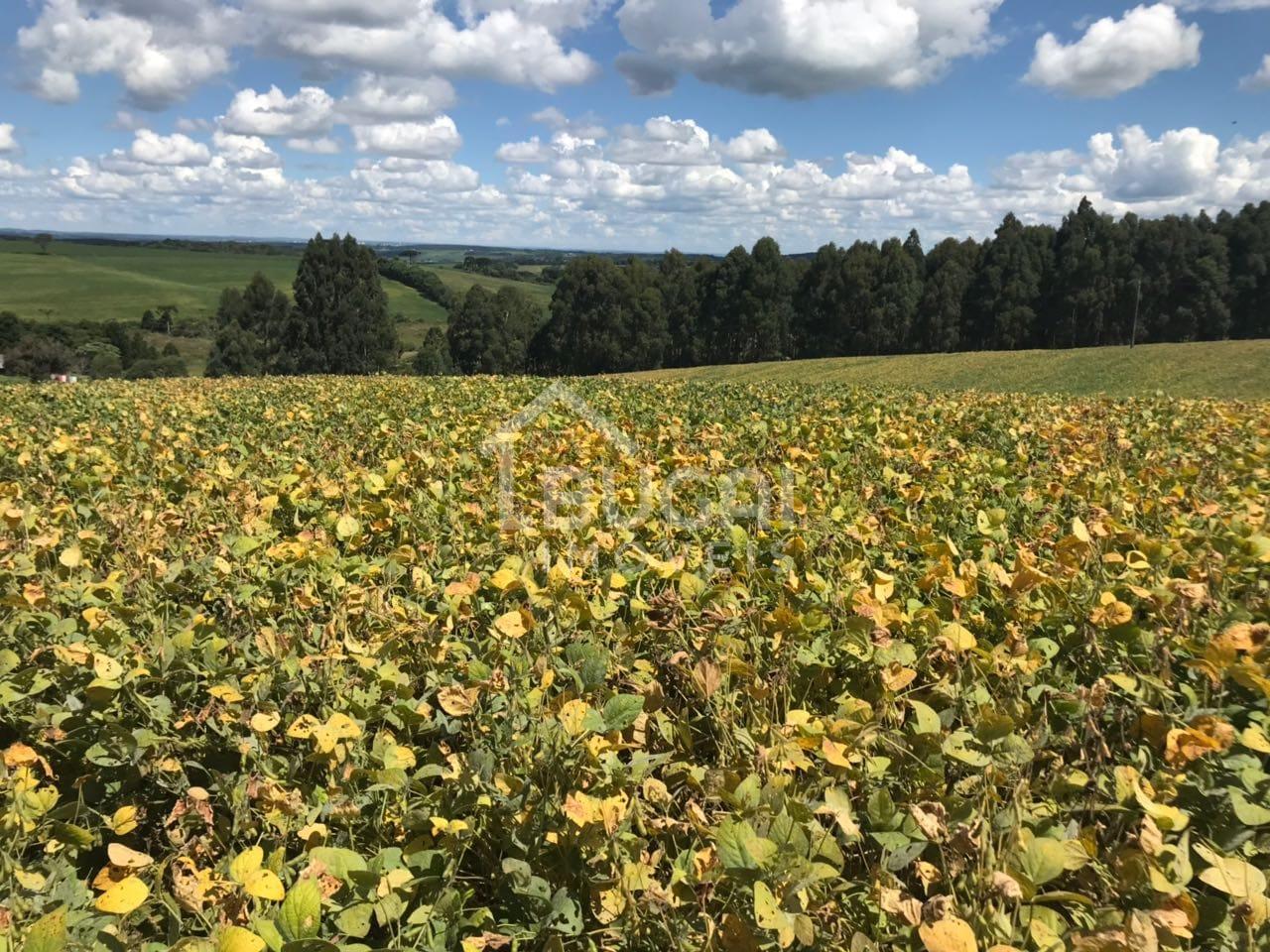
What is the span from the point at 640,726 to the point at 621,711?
0.18 m

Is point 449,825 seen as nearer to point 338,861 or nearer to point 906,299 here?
point 338,861

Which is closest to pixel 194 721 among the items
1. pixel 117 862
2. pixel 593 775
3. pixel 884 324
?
pixel 117 862

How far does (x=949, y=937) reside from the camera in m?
1.17

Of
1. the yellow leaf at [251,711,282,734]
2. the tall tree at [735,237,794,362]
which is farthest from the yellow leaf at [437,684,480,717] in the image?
the tall tree at [735,237,794,362]

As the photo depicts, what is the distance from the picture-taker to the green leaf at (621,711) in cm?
185

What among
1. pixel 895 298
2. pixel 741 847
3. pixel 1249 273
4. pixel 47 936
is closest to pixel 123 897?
pixel 47 936

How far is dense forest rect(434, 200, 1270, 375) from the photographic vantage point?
69.9 m

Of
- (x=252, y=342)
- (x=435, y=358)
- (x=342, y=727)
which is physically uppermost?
(x=342, y=727)

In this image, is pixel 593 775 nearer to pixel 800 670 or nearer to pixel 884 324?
pixel 800 670

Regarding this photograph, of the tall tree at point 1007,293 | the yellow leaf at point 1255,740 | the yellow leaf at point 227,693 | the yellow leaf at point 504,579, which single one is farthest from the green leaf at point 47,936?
the tall tree at point 1007,293

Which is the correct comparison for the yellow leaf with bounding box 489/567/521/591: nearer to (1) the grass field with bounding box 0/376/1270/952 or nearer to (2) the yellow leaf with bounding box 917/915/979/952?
(1) the grass field with bounding box 0/376/1270/952

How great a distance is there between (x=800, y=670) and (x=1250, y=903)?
1.11m

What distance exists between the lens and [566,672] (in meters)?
2.10

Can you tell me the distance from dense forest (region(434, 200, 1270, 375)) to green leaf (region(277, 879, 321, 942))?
2971 inches
